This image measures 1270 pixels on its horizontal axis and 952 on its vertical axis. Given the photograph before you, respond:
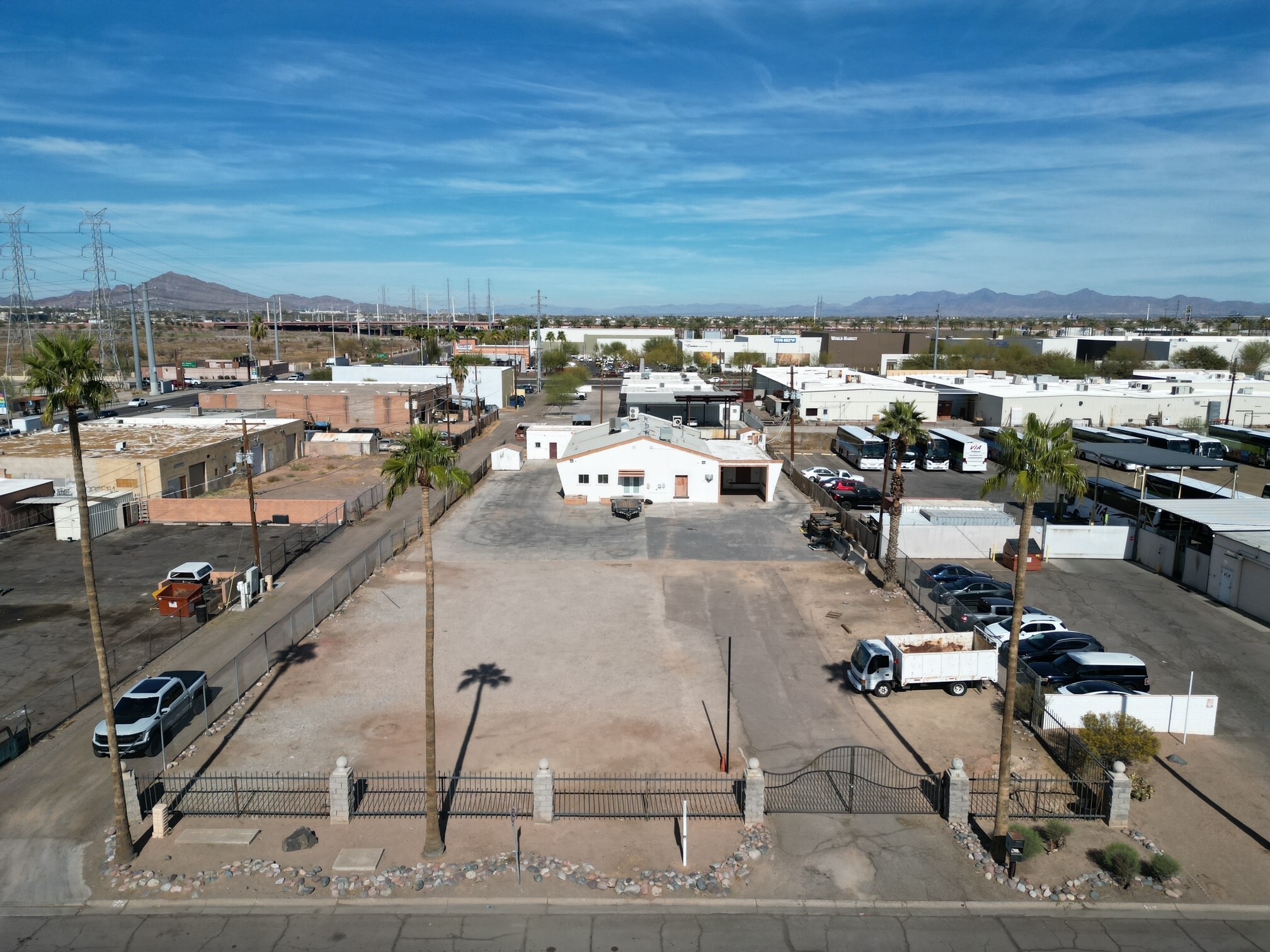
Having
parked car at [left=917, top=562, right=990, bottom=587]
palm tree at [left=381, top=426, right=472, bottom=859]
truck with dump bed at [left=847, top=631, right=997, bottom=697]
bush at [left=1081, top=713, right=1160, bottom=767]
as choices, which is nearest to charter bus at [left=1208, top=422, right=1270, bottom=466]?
parked car at [left=917, top=562, right=990, bottom=587]

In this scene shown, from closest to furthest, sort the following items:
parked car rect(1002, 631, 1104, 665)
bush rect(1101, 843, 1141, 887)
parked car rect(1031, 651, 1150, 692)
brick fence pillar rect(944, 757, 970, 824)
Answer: bush rect(1101, 843, 1141, 887)
brick fence pillar rect(944, 757, 970, 824)
parked car rect(1031, 651, 1150, 692)
parked car rect(1002, 631, 1104, 665)

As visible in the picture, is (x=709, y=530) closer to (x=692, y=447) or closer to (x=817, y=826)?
(x=692, y=447)

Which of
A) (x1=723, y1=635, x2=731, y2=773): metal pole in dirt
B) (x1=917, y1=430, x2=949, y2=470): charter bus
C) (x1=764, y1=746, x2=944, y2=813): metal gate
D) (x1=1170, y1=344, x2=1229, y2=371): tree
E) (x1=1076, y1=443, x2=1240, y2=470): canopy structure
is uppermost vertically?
(x1=1170, y1=344, x2=1229, y2=371): tree

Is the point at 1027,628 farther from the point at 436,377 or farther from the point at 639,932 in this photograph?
the point at 436,377

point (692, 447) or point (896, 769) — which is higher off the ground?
point (692, 447)

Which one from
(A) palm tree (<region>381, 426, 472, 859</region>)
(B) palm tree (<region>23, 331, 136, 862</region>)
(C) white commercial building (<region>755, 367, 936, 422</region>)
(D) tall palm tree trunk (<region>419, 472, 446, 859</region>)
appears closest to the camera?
(B) palm tree (<region>23, 331, 136, 862</region>)

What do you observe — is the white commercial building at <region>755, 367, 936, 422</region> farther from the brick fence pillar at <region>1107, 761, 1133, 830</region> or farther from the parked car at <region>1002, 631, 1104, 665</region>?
the brick fence pillar at <region>1107, 761, 1133, 830</region>

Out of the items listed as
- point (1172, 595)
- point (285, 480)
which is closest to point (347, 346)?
point (285, 480)
